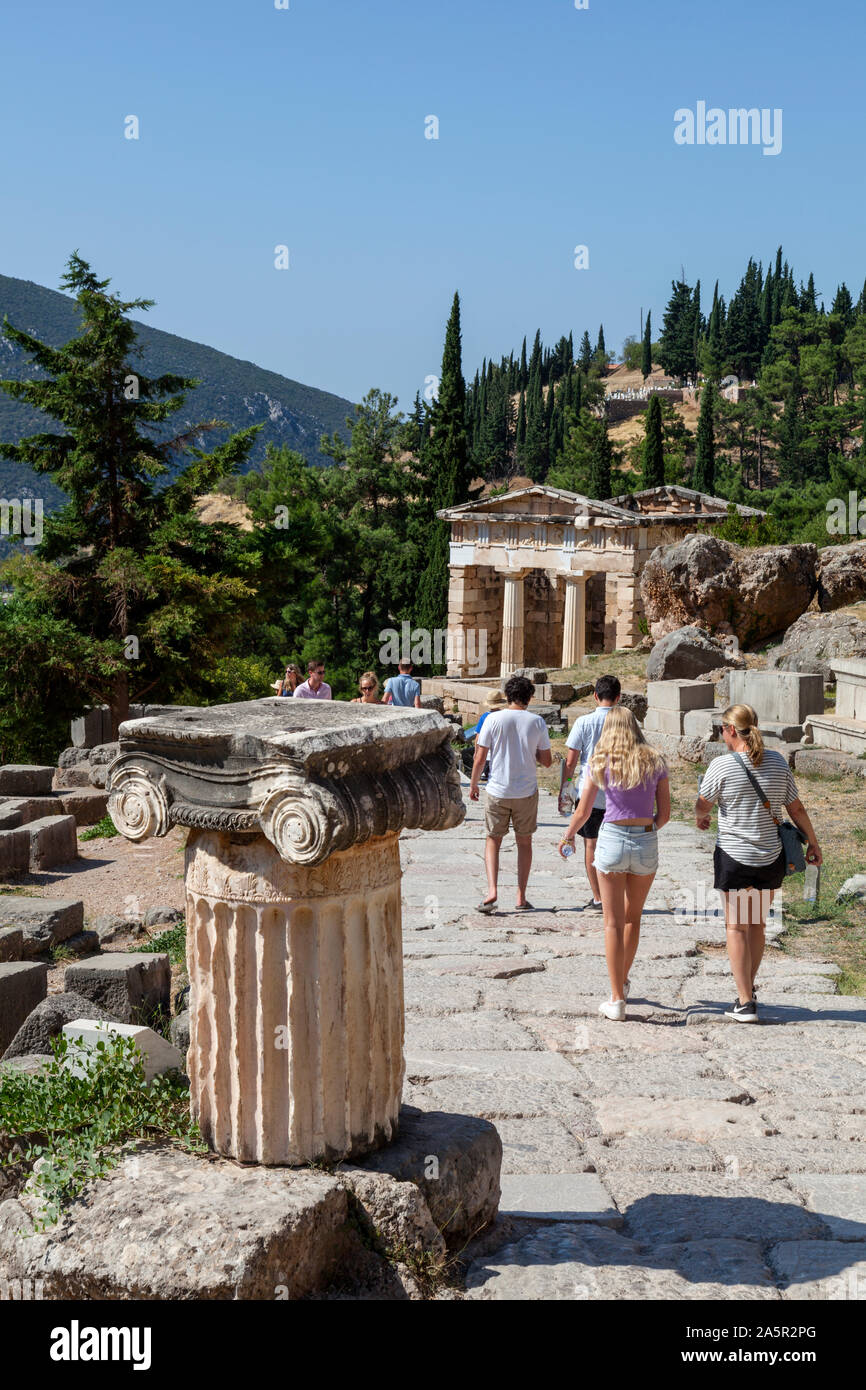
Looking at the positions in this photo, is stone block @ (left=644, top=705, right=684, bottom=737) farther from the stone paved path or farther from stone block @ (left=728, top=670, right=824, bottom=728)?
the stone paved path

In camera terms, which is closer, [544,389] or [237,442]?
[237,442]

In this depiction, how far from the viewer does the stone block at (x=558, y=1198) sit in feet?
13.5

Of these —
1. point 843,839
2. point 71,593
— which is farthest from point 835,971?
point 71,593

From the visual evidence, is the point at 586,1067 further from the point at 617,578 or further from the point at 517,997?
the point at 617,578

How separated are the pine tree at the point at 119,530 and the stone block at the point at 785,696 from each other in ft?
36.2

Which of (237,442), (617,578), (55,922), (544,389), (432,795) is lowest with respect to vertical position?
(55,922)

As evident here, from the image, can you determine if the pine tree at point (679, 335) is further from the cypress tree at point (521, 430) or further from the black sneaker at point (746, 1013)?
the black sneaker at point (746, 1013)

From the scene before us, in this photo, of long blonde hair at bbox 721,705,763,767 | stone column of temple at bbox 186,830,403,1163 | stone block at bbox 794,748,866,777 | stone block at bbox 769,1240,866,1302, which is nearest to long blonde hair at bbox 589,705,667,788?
long blonde hair at bbox 721,705,763,767

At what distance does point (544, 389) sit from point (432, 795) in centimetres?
9134

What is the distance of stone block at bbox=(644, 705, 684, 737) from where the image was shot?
654 inches

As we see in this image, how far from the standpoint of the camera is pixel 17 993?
290 inches

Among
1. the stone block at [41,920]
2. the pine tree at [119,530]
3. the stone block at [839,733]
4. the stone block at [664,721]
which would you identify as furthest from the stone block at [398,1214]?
the pine tree at [119,530]

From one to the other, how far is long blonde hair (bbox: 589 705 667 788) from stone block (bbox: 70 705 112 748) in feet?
51.6

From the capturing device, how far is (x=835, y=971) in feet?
25.0
